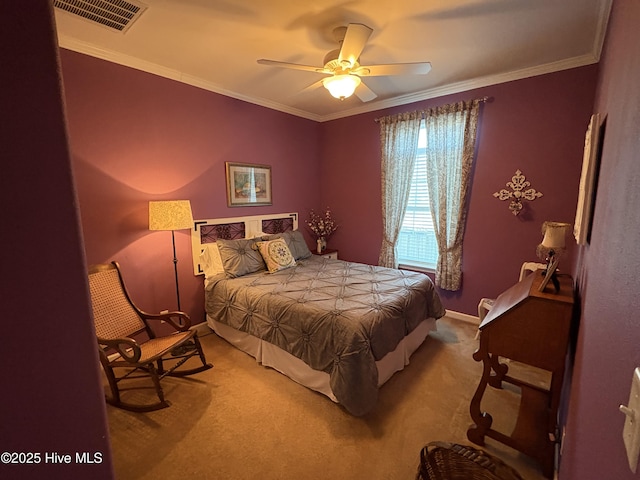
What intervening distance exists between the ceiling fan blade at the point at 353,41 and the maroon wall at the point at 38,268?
5.68 feet

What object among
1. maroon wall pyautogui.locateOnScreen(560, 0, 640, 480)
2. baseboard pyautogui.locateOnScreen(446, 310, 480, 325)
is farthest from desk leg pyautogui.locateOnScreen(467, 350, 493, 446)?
baseboard pyautogui.locateOnScreen(446, 310, 480, 325)

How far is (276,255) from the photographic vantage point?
3238mm

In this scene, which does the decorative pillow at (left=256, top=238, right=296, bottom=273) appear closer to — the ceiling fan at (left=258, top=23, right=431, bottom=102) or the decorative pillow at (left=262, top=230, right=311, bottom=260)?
the decorative pillow at (left=262, top=230, right=311, bottom=260)

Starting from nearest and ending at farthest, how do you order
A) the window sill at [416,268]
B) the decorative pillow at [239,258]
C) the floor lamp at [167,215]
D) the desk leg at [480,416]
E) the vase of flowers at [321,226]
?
the desk leg at [480,416], the floor lamp at [167,215], the decorative pillow at [239,258], the window sill at [416,268], the vase of flowers at [321,226]

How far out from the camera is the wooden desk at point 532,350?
1.47m

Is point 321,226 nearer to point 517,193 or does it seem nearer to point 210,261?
point 210,261

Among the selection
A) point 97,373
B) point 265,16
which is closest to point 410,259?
point 265,16

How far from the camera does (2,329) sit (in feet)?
1.59

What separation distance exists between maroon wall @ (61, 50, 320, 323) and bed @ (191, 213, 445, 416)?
36 cm

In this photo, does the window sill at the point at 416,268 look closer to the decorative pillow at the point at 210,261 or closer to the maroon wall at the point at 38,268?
the decorative pillow at the point at 210,261

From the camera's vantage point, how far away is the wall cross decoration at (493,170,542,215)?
9.48 feet

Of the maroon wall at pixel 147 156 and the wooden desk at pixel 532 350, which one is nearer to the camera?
the wooden desk at pixel 532 350

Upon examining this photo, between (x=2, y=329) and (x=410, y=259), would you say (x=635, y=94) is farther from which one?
(x=410, y=259)

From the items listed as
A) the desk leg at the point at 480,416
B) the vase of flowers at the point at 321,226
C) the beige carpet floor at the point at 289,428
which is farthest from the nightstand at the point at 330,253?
the desk leg at the point at 480,416
